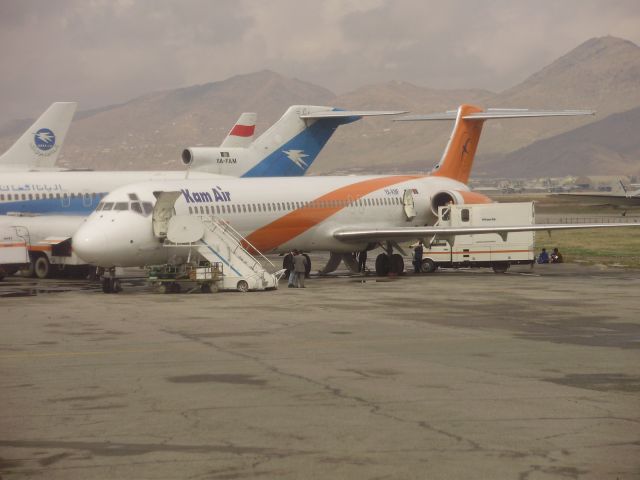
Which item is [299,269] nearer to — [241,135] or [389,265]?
[389,265]

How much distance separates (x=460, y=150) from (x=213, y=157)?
1036cm

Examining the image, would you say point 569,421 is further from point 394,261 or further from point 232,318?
point 394,261

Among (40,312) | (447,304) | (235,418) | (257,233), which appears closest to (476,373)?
(235,418)

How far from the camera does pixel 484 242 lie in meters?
41.8

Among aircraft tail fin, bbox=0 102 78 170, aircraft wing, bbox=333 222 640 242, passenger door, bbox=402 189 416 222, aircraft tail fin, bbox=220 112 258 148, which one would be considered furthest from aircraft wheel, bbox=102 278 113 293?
aircraft tail fin, bbox=220 112 258 148

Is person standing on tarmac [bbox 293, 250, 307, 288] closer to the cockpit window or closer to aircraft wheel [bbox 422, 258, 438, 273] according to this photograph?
the cockpit window

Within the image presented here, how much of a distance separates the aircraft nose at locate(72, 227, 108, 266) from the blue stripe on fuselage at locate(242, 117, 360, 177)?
16.0 m

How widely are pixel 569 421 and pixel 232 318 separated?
1311 centimetres

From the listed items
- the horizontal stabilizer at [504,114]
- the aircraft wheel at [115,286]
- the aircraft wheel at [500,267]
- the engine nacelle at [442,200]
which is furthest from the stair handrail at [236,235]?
the horizontal stabilizer at [504,114]

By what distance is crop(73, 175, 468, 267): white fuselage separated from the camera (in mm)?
32594

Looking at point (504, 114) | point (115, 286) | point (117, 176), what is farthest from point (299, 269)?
point (504, 114)

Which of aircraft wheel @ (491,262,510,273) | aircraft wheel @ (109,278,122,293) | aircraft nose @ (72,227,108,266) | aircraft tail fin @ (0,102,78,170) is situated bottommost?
aircraft wheel @ (109,278,122,293)

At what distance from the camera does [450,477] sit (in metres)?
10.8

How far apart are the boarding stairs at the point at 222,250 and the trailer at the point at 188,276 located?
269mm
